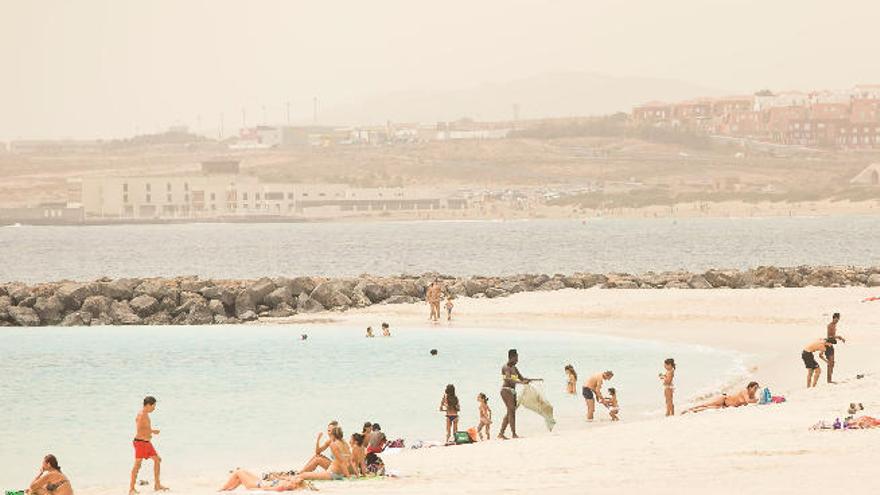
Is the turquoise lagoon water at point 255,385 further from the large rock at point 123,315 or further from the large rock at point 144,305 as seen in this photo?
the large rock at point 144,305

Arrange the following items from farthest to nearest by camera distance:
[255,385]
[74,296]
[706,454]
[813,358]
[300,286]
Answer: [300,286], [74,296], [255,385], [813,358], [706,454]

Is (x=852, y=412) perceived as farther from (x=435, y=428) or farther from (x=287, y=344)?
(x=287, y=344)

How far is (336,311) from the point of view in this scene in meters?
50.0

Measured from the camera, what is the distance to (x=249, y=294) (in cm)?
5106

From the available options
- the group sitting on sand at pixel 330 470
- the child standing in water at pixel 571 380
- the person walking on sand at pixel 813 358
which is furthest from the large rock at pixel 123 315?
the group sitting on sand at pixel 330 470

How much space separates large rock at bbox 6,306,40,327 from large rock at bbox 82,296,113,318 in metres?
1.67

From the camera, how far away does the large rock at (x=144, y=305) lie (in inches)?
1973

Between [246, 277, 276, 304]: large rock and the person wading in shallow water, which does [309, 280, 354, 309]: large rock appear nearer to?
[246, 277, 276, 304]: large rock

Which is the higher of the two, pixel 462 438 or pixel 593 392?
pixel 593 392

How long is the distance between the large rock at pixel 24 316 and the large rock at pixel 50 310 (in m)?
0.17

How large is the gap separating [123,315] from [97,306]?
1370 millimetres

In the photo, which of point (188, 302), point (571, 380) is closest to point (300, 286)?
point (188, 302)

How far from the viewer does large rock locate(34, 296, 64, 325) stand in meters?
50.1

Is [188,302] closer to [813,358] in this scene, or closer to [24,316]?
[24,316]
